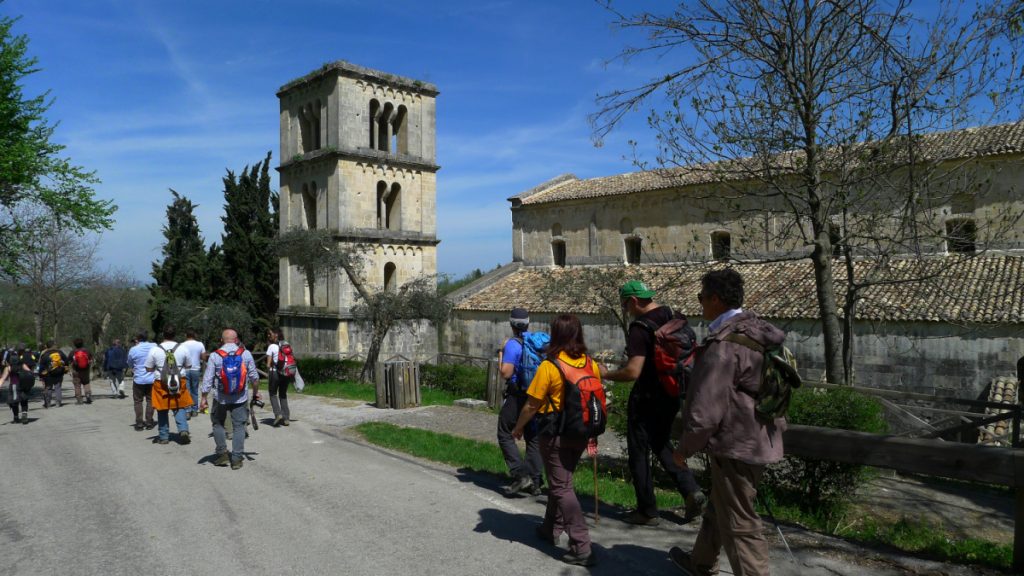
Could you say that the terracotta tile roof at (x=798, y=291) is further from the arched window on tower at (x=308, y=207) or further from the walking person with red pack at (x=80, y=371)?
the walking person with red pack at (x=80, y=371)

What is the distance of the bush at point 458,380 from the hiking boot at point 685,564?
13.8 meters

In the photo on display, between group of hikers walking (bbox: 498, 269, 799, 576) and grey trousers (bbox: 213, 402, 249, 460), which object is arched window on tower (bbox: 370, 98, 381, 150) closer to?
grey trousers (bbox: 213, 402, 249, 460)

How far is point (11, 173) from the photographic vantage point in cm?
1958

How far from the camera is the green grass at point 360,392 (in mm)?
17703

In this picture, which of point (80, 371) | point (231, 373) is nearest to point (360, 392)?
point (80, 371)

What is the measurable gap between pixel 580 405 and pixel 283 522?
3192 millimetres

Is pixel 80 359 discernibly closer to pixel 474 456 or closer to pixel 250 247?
pixel 474 456

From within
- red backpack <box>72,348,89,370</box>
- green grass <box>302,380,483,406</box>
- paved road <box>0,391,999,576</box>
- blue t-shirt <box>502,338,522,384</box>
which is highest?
blue t-shirt <box>502,338,522,384</box>

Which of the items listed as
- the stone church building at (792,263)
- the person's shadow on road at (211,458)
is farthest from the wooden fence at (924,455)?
the person's shadow on road at (211,458)

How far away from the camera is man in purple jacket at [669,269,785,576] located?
3.92 m

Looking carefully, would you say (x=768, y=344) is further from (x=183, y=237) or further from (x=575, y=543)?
(x=183, y=237)

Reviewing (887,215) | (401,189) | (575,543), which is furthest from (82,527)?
(401,189)

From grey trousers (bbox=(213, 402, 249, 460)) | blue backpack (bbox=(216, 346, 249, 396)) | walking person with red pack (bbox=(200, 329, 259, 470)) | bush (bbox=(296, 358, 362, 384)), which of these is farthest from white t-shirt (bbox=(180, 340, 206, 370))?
bush (bbox=(296, 358, 362, 384))

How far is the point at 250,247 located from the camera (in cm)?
3631
